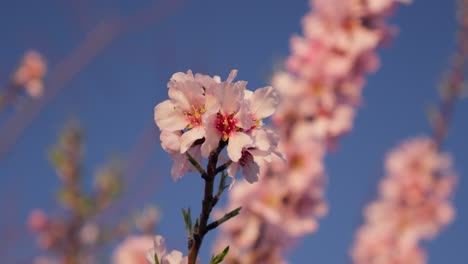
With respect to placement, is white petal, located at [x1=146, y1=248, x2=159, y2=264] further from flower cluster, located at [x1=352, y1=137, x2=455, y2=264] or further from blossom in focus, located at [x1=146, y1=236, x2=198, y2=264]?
flower cluster, located at [x1=352, y1=137, x2=455, y2=264]

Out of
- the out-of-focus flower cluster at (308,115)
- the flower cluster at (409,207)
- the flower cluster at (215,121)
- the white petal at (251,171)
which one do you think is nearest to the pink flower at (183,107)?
the flower cluster at (215,121)

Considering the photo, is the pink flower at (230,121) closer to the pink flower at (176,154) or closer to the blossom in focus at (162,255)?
the pink flower at (176,154)

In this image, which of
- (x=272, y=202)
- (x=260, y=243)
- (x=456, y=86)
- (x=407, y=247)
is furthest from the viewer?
(x=407, y=247)

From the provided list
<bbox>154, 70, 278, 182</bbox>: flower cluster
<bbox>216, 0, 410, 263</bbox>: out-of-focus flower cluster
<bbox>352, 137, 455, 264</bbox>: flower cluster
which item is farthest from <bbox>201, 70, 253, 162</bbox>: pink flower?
<bbox>352, 137, 455, 264</bbox>: flower cluster

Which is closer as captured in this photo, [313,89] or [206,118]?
[206,118]

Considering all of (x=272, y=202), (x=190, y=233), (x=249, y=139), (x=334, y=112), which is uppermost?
(x=334, y=112)

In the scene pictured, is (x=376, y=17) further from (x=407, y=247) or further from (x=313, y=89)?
→ (x=407, y=247)

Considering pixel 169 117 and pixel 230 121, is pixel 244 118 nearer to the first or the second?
pixel 230 121

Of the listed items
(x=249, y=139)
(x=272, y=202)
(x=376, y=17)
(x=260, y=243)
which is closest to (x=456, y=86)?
(x=376, y=17)
